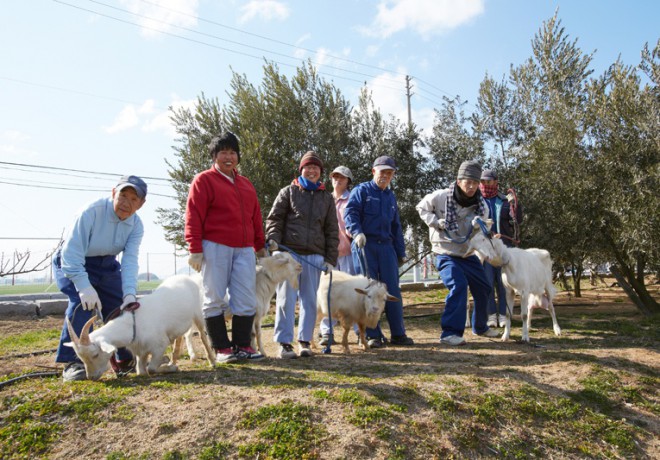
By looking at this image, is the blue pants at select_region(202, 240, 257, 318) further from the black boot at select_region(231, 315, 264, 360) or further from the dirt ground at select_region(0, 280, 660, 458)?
the dirt ground at select_region(0, 280, 660, 458)

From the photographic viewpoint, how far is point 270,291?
6.27 m

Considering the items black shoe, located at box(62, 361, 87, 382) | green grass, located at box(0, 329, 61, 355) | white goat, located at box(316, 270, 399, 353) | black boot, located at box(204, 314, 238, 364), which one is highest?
white goat, located at box(316, 270, 399, 353)

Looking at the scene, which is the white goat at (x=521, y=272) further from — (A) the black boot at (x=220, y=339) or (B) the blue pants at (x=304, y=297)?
(A) the black boot at (x=220, y=339)

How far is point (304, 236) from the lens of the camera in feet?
20.6

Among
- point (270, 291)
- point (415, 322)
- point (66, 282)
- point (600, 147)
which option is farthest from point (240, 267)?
point (600, 147)

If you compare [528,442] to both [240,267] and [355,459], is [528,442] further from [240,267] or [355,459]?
[240,267]

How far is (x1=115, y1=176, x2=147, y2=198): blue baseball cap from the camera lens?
4.76 meters

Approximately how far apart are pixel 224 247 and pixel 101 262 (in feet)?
4.22

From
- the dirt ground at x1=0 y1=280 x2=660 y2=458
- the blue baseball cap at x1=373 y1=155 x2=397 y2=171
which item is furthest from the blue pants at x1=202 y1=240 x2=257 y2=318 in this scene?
the blue baseball cap at x1=373 y1=155 x2=397 y2=171

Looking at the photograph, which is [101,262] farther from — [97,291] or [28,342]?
[28,342]

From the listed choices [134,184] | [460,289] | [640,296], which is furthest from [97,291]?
[640,296]

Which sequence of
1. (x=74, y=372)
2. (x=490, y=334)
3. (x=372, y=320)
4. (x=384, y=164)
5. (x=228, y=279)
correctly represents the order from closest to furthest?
1. (x=74, y=372)
2. (x=228, y=279)
3. (x=372, y=320)
4. (x=384, y=164)
5. (x=490, y=334)

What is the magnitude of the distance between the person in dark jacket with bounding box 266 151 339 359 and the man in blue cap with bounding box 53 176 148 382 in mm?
1824

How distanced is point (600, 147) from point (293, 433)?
9606mm
